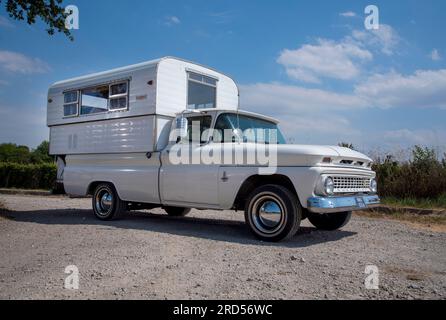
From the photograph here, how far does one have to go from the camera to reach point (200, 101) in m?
8.26

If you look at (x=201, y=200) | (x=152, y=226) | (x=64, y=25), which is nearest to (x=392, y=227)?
(x=201, y=200)

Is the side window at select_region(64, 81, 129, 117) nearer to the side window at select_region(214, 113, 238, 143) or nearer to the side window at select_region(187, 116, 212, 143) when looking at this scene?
the side window at select_region(187, 116, 212, 143)

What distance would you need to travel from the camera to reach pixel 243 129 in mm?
6594

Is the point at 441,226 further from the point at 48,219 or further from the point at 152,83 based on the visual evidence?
the point at 48,219

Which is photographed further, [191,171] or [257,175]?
[191,171]

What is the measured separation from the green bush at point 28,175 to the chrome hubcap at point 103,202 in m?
15.1

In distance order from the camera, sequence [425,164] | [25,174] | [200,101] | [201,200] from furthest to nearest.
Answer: [25,174]
[425,164]
[200,101]
[201,200]

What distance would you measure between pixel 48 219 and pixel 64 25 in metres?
4.46

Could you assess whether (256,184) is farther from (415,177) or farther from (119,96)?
(415,177)

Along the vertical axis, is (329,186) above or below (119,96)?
below

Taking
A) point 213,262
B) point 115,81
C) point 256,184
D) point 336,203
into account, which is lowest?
point 213,262

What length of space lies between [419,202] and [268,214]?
229 inches

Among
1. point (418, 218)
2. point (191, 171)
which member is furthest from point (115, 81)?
point (418, 218)

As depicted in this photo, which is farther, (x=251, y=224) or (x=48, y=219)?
(x=48, y=219)
